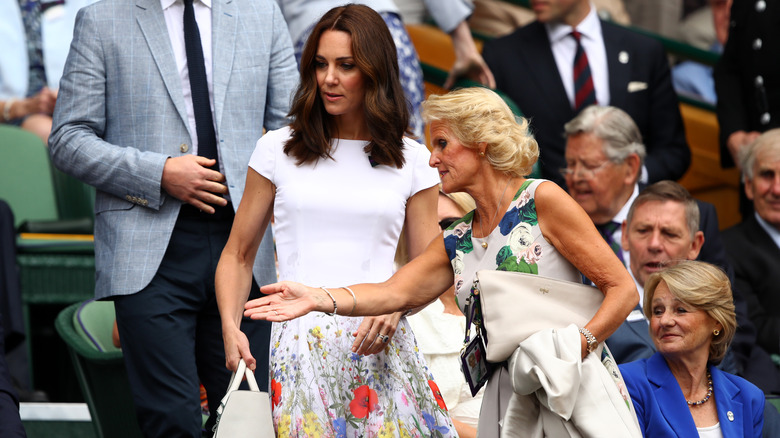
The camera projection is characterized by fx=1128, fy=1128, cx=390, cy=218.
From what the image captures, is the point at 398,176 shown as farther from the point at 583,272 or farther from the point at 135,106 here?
the point at 135,106

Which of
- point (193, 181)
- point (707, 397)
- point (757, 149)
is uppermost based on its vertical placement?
point (193, 181)

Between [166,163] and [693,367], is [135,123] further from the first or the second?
[693,367]

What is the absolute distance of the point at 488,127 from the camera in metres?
2.86

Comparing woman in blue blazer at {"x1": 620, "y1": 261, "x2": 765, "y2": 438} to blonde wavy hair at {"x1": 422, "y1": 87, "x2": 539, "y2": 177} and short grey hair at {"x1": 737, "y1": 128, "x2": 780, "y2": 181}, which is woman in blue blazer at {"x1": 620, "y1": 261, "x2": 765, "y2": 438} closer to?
blonde wavy hair at {"x1": 422, "y1": 87, "x2": 539, "y2": 177}

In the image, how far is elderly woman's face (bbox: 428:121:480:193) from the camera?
113 inches

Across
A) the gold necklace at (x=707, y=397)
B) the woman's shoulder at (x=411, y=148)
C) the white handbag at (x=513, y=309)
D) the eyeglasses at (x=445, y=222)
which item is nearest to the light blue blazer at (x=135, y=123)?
the woman's shoulder at (x=411, y=148)

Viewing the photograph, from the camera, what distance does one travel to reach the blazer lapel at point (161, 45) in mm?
3387

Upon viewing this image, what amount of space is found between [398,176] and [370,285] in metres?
0.34

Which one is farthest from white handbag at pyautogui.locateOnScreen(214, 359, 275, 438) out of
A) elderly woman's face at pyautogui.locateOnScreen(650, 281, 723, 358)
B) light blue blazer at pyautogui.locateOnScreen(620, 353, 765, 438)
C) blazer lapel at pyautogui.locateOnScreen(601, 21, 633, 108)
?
blazer lapel at pyautogui.locateOnScreen(601, 21, 633, 108)

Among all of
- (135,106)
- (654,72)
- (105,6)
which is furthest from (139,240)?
(654,72)

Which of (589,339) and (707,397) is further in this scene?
(707,397)

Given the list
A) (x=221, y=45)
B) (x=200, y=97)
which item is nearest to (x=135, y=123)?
(x=200, y=97)

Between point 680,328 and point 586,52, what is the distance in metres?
2.37

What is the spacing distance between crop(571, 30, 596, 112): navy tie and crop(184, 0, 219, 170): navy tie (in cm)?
246
